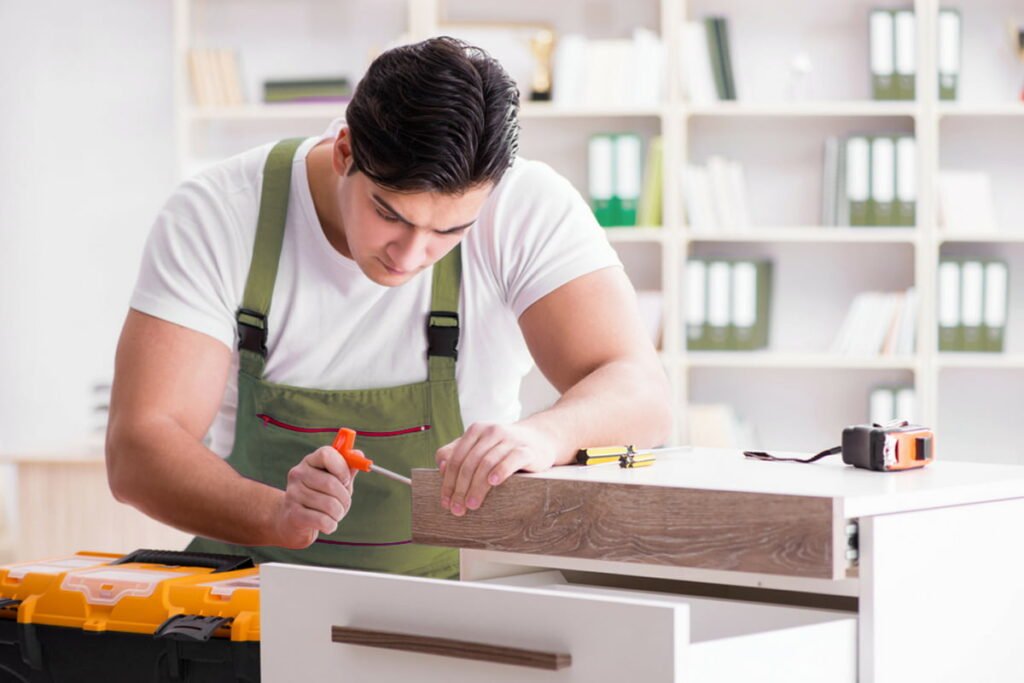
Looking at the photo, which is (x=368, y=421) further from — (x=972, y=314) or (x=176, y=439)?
(x=972, y=314)

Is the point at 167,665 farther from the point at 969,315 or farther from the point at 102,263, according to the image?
the point at 102,263

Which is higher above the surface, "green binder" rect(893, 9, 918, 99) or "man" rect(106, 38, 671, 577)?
"green binder" rect(893, 9, 918, 99)

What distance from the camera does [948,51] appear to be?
409 centimetres

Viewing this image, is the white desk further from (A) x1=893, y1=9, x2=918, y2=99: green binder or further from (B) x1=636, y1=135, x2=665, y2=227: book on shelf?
(A) x1=893, y1=9, x2=918, y2=99: green binder

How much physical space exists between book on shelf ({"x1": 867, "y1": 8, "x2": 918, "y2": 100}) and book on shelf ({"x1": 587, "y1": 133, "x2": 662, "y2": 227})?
0.70 meters

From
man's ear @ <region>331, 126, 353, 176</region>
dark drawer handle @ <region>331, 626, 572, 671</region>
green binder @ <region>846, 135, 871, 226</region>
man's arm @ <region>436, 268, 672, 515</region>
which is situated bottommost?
dark drawer handle @ <region>331, 626, 572, 671</region>

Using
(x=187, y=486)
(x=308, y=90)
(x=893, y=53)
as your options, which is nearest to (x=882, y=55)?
(x=893, y=53)

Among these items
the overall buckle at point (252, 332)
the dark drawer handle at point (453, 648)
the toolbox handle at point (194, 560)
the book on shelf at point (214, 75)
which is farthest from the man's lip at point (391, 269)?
the book on shelf at point (214, 75)

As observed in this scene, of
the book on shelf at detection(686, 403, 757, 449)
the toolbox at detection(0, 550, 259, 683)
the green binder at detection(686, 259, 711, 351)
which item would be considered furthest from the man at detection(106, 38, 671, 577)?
the book on shelf at detection(686, 403, 757, 449)

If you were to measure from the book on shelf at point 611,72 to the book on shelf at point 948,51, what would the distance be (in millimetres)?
829

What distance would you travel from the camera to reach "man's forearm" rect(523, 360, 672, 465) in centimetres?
129

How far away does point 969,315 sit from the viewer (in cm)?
410

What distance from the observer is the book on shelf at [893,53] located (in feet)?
13.4

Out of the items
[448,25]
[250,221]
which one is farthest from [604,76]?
[250,221]
